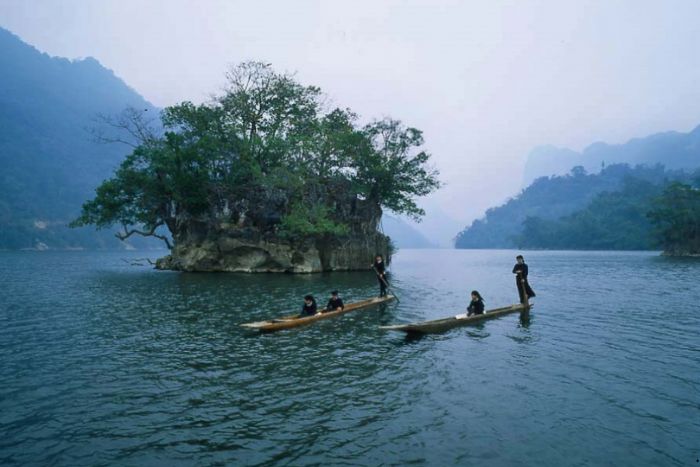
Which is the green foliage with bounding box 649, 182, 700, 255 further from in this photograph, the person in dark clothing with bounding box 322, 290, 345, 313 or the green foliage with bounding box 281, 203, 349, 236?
the person in dark clothing with bounding box 322, 290, 345, 313

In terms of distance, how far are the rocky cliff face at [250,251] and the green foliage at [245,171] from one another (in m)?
1.09

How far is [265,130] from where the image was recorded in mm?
56625

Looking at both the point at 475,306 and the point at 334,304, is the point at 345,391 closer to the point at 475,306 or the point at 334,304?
the point at 334,304

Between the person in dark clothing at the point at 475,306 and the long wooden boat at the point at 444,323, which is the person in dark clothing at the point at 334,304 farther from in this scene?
the person in dark clothing at the point at 475,306

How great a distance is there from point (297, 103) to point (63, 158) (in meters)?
178

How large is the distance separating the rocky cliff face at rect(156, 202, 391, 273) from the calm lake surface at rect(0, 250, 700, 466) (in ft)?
95.8

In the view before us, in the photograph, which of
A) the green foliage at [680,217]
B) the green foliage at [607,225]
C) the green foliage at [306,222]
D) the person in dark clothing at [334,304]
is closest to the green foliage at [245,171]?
the green foliage at [306,222]

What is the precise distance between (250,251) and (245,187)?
7601 mm

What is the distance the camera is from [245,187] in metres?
51.1

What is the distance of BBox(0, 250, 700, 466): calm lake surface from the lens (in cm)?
772

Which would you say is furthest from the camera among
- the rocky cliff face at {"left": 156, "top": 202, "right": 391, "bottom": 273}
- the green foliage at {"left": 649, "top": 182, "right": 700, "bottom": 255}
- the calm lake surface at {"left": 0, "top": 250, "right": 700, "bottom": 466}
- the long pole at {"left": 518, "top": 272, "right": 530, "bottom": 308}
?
the green foliage at {"left": 649, "top": 182, "right": 700, "bottom": 255}

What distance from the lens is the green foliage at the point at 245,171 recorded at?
165 feet

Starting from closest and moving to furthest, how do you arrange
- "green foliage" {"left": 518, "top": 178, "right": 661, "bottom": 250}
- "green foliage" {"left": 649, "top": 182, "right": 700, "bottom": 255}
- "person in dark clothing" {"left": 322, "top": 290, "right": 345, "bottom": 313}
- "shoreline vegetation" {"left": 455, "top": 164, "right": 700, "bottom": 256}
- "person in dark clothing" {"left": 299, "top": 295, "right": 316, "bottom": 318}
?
"person in dark clothing" {"left": 299, "top": 295, "right": 316, "bottom": 318} < "person in dark clothing" {"left": 322, "top": 290, "right": 345, "bottom": 313} < "green foliage" {"left": 649, "top": 182, "right": 700, "bottom": 255} < "shoreline vegetation" {"left": 455, "top": 164, "right": 700, "bottom": 256} < "green foliage" {"left": 518, "top": 178, "right": 661, "bottom": 250}

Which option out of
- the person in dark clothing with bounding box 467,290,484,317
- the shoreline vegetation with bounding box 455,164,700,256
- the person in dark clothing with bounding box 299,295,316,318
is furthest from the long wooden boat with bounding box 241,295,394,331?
the shoreline vegetation with bounding box 455,164,700,256
